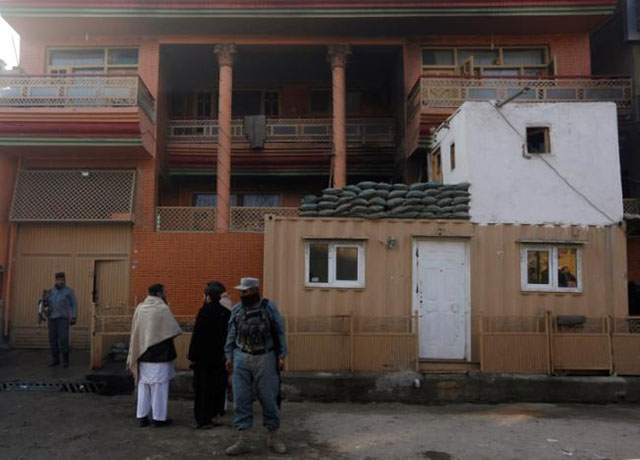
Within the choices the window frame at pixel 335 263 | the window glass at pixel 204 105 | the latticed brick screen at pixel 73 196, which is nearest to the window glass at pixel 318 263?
the window frame at pixel 335 263

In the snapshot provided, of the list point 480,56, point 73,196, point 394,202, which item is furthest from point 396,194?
point 73,196

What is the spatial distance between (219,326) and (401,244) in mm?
4061

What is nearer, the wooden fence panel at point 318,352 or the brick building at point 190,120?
the wooden fence panel at point 318,352

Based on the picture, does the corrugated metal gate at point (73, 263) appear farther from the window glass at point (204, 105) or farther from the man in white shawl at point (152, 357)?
the man in white shawl at point (152, 357)

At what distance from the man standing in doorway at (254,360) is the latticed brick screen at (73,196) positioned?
8.06 metres

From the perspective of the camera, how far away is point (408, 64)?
13.8 meters

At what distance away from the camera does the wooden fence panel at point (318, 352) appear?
826cm

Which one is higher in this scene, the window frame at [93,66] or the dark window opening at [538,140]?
the window frame at [93,66]

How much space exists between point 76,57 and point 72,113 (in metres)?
2.75

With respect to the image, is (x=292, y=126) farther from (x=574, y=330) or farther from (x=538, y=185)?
(x=574, y=330)

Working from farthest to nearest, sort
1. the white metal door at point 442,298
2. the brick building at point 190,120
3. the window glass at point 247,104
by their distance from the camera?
the window glass at point 247,104, the brick building at point 190,120, the white metal door at point 442,298

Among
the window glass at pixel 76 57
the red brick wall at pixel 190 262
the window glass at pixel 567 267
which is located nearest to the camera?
the window glass at pixel 567 267

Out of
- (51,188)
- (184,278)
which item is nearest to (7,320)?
(51,188)

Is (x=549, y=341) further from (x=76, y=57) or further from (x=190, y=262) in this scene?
(x=76, y=57)
